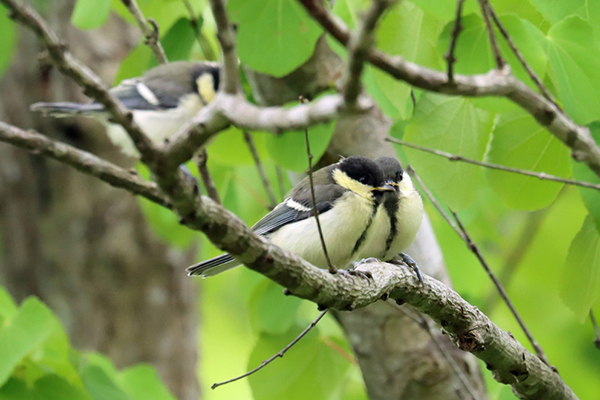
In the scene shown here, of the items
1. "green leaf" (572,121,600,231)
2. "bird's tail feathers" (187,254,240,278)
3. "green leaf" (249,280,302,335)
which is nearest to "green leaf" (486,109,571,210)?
"green leaf" (572,121,600,231)

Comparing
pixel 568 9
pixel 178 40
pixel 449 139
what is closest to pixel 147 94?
pixel 178 40

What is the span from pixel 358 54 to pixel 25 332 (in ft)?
6.73

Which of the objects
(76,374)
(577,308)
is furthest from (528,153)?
(76,374)

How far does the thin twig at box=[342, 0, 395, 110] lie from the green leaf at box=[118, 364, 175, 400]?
2443mm

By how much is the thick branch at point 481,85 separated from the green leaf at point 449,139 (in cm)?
47

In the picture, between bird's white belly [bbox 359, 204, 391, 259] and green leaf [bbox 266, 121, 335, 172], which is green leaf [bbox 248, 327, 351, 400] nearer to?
bird's white belly [bbox 359, 204, 391, 259]

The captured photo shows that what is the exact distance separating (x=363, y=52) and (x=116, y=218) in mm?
4671

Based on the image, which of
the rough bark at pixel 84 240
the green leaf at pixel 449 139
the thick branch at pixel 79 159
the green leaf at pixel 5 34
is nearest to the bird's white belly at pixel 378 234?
the green leaf at pixel 449 139

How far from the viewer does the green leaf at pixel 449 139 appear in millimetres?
2145

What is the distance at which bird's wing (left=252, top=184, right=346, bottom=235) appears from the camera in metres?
2.79

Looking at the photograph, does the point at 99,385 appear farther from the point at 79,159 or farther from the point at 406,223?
the point at 79,159

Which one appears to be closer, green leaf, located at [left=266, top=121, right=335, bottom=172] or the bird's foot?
the bird's foot

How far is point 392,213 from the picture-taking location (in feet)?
8.96

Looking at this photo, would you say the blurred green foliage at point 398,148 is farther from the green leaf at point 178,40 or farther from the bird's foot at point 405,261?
the bird's foot at point 405,261
